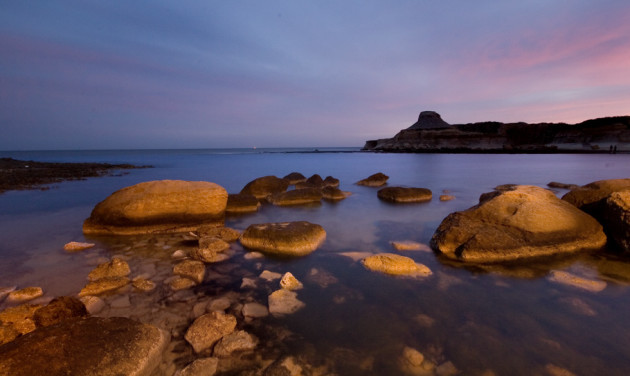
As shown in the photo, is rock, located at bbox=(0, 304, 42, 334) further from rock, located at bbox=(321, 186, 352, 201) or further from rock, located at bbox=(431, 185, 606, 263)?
rock, located at bbox=(321, 186, 352, 201)

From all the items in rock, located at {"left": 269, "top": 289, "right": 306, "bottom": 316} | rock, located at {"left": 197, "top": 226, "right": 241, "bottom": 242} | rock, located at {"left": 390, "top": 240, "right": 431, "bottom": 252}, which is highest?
rock, located at {"left": 197, "top": 226, "right": 241, "bottom": 242}

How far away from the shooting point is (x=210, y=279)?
464 centimetres

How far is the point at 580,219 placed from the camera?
5.99 meters

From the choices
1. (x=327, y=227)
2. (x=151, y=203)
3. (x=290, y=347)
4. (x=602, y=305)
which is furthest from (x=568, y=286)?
(x=151, y=203)

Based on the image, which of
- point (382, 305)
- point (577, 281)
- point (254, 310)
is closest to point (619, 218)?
point (577, 281)

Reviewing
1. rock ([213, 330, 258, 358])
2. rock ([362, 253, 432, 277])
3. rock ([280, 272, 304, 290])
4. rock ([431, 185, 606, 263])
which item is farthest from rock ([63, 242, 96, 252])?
rock ([431, 185, 606, 263])

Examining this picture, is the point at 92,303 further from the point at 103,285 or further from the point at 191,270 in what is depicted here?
the point at 191,270

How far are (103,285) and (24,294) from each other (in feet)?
3.30

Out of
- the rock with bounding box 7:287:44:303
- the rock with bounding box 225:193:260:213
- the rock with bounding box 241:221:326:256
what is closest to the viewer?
the rock with bounding box 7:287:44:303

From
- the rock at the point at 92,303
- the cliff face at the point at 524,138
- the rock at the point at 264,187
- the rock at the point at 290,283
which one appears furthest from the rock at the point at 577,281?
the cliff face at the point at 524,138

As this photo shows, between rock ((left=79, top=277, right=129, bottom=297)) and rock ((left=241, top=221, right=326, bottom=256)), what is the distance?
7.78ft

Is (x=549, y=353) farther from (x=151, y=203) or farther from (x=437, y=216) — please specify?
(x=151, y=203)

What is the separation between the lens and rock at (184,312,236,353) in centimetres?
305

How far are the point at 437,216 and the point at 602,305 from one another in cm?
547
